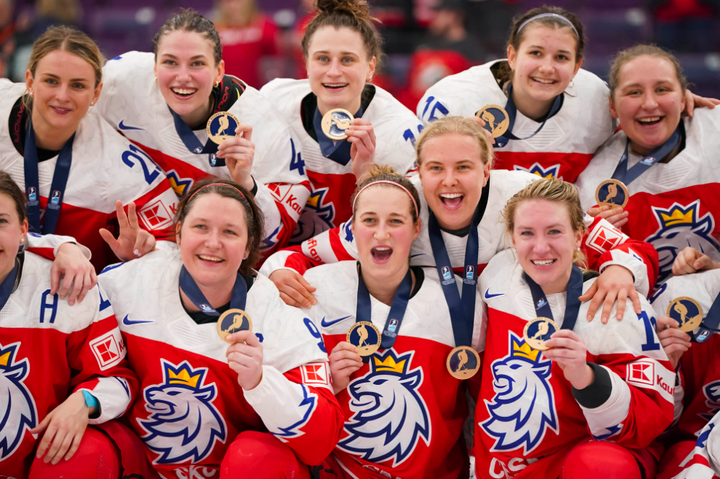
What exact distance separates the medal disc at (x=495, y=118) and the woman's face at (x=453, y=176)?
565 mm

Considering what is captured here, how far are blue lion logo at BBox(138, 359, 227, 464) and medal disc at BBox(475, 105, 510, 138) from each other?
6.25 ft

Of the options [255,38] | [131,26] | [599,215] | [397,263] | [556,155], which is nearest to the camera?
[397,263]

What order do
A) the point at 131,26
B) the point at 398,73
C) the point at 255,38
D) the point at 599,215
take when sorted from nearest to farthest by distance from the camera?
the point at 599,215 → the point at 255,38 → the point at 398,73 → the point at 131,26

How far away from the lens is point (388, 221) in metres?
3.16

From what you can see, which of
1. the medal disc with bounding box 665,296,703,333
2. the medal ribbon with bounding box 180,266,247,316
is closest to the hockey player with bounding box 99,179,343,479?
the medal ribbon with bounding box 180,266,247,316

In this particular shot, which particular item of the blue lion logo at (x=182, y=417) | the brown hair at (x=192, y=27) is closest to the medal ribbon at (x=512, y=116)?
the brown hair at (x=192, y=27)

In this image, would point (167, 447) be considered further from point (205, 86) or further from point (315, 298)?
point (205, 86)

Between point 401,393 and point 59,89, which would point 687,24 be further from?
point 59,89

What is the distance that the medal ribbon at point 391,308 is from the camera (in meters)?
3.12

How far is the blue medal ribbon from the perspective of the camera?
12.6 ft

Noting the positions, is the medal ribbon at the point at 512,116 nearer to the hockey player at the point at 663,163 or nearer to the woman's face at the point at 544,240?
the hockey player at the point at 663,163

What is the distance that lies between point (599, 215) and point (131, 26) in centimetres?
612

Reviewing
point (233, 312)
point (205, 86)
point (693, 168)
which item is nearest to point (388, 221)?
point (233, 312)

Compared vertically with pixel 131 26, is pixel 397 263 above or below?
below
